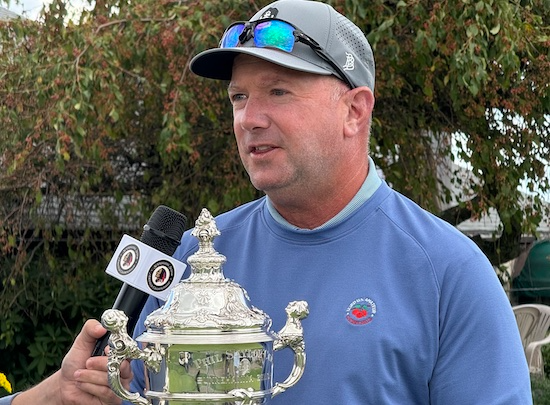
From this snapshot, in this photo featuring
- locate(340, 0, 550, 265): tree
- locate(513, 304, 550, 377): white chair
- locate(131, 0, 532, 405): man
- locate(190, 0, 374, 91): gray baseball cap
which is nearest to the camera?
locate(131, 0, 532, 405): man

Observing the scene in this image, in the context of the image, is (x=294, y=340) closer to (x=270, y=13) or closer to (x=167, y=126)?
(x=270, y=13)

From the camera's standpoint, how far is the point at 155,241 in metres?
2.41

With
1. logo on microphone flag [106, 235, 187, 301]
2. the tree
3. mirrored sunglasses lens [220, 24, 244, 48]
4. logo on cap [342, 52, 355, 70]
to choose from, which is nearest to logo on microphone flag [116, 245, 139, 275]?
logo on microphone flag [106, 235, 187, 301]

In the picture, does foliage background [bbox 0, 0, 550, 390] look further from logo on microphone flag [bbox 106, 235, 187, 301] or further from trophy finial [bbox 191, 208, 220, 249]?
trophy finial [bbox 191, 208, 220, 249]

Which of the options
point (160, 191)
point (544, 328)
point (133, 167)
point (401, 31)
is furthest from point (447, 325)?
point (544, 328)

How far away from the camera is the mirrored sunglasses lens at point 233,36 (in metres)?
2.35

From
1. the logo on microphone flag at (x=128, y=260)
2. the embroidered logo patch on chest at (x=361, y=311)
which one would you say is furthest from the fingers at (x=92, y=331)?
the embroidered logo patch on chest at (x=361, y=311)

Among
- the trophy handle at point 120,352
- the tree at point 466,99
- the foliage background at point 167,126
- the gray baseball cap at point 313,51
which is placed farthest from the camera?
the foliage background at point 167,126

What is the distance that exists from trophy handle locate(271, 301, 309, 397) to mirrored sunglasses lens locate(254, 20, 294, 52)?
0.60 m

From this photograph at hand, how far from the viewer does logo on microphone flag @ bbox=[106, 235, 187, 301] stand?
2.32 metres

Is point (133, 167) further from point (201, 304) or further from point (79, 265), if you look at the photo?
point (201, 304)

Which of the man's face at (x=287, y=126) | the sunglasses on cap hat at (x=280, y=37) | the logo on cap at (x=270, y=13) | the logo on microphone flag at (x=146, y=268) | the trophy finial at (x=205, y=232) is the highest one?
the logo on cap at (x=270, y=13)

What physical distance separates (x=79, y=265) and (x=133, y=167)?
788 mm

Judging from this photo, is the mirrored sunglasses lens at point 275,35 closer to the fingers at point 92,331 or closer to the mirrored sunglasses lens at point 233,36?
the mirrored sunglasses lens at point 233,36
